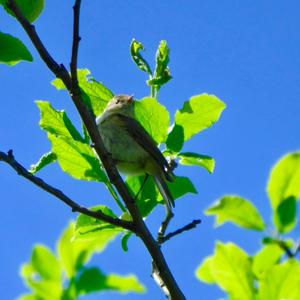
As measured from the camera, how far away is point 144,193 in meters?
3.23

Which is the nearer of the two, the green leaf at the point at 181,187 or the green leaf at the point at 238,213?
the green leaf at the point at 238,213

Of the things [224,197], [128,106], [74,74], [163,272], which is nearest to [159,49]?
[74,74]

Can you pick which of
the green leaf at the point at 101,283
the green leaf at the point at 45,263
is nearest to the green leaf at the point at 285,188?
the green leaf at the point at 101,283

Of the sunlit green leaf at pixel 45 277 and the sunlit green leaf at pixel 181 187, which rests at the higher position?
the sunlit green leaf at pixel 181 187

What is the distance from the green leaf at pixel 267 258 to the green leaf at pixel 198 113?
2.06 metres

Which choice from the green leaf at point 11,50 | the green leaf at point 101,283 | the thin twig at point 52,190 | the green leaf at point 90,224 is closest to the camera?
the green leaf at point 101,283

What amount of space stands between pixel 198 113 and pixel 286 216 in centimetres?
206

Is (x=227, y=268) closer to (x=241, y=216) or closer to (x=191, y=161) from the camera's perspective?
(x=241, y=216)

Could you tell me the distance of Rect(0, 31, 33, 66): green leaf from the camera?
1.92m

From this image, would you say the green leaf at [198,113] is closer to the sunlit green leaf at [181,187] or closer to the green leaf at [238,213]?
the sunlit green leaf at [181,187]

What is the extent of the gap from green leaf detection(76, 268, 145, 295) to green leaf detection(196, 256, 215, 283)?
0.15 meters

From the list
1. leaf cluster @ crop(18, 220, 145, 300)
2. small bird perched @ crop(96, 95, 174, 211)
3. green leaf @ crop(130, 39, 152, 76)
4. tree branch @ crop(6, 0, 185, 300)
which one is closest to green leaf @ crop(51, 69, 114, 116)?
green leaf @ crop(130, 39, 152, 76)

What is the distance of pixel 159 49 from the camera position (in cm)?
307

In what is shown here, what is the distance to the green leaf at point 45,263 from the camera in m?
1.03
